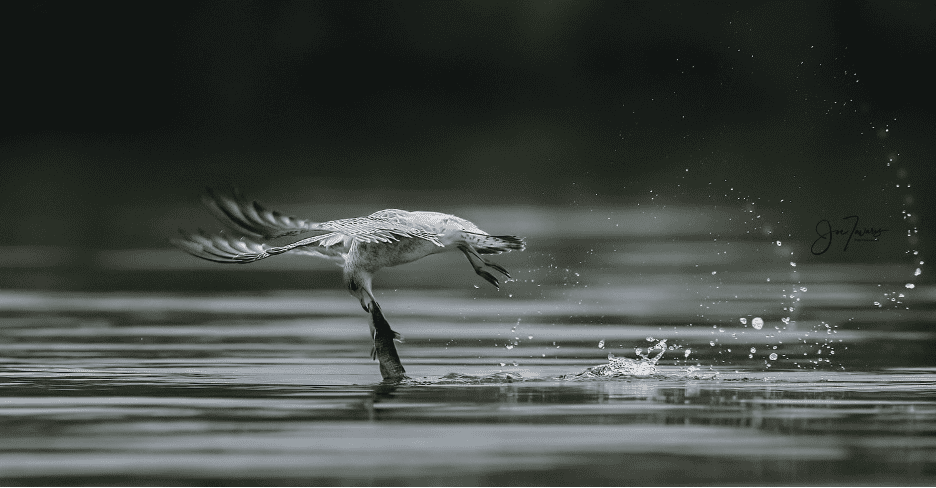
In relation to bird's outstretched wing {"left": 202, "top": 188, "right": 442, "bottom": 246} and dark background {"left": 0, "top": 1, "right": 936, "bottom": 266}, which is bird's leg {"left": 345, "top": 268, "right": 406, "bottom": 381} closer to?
bird's outstretched wing {"left": 202, "top": 188, "right": 442, "bottom": 246}

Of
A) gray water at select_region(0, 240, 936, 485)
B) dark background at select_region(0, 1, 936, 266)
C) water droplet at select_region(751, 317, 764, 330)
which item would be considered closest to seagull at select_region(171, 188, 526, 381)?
gray water at select_region(0, 240, 936, 485)

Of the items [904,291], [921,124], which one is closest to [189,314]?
[904,291]

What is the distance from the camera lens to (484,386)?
1072 cm

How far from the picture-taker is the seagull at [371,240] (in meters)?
11.0

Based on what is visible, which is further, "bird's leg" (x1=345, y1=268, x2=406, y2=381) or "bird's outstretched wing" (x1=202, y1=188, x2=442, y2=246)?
"bird's leg" (x1=345, y1=268, x2=406, y2=381)

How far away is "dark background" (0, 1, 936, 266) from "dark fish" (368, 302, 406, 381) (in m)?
21.7

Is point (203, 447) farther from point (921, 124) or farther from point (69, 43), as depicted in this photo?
point (69, 43)

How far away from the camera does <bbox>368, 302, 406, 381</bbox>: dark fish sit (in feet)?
36.3

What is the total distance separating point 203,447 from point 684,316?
6.62 metres
